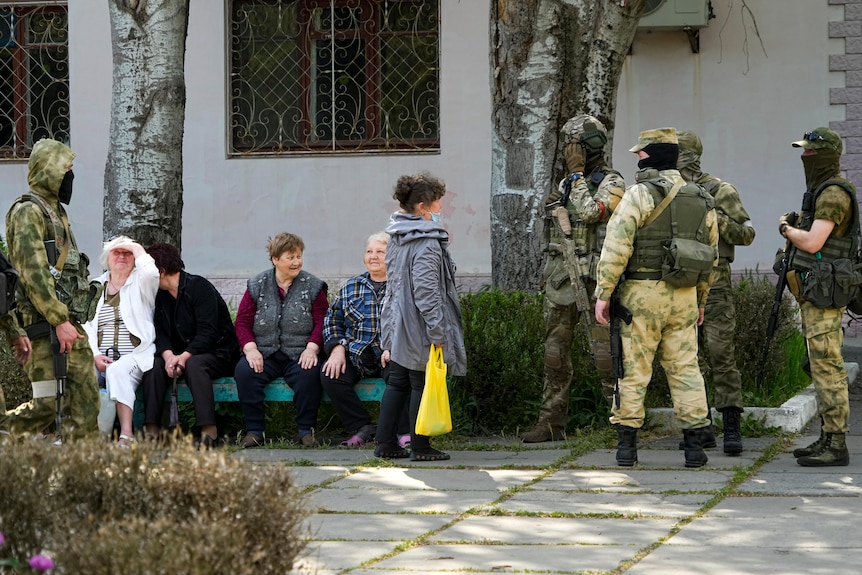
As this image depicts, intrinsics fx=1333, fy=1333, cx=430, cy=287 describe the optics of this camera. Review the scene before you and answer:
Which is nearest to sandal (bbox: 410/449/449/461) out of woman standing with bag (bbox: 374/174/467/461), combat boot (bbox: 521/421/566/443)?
woman standing with bag (bbox: 374/174/467/461)

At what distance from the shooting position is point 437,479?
6.91 meters

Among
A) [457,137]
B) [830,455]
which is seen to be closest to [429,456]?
[830,455]

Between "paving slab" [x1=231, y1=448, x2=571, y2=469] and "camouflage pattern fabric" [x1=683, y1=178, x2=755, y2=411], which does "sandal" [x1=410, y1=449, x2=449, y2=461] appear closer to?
"paving slab" [x1=231, y1=448, x2=571, y2=469]

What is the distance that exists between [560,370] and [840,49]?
7.32m

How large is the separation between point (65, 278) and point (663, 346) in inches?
125

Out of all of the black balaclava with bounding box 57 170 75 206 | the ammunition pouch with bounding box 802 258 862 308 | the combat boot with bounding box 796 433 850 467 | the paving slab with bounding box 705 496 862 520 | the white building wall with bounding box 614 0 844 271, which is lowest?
the paving slab with bounding box 705 496 862 520

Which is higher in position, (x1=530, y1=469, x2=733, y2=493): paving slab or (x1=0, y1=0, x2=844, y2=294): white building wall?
(x1=0, y1=0, x2=844, y2=294): white building wall

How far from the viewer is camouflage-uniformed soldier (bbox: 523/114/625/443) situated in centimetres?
769

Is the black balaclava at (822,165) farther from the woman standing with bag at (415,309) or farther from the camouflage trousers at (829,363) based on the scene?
the woman standing with bag at (415,309)

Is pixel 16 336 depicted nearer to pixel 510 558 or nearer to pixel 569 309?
pixel 510 558

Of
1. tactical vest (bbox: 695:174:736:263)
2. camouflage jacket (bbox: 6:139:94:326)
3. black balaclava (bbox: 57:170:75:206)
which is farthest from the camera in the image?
tactical vest (bbox: 695:174:736:263)

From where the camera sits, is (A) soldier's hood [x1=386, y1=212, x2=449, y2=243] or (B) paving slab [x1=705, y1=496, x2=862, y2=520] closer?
(B) paving slab [x1=705, y1=496, x2=862, y2=520]

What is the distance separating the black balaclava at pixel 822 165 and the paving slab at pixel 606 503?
6.28 ft

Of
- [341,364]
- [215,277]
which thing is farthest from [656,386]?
[215,277]
